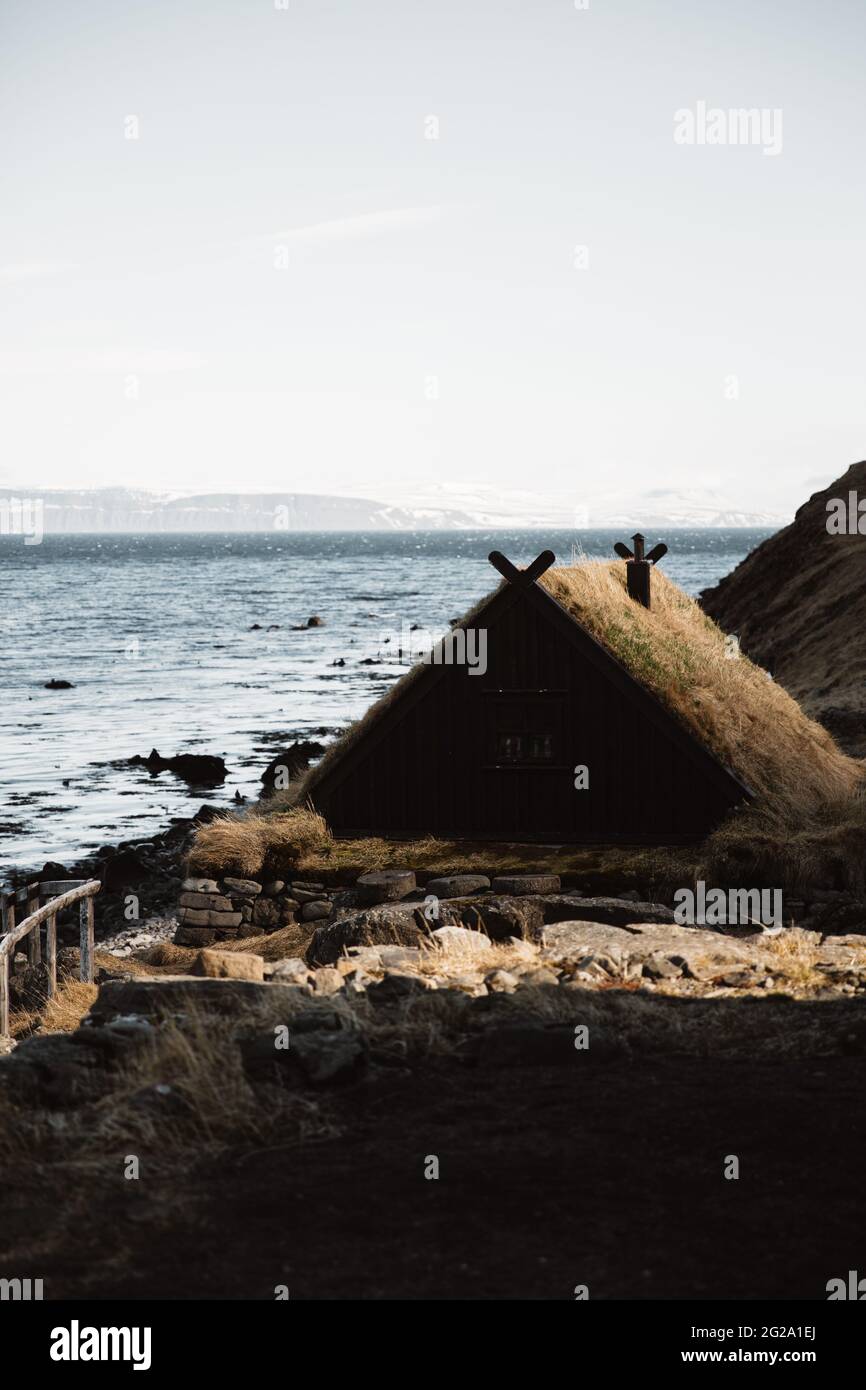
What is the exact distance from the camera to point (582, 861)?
59.2 ft

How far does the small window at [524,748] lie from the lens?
1905 cm

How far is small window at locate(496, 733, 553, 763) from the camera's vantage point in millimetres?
19047

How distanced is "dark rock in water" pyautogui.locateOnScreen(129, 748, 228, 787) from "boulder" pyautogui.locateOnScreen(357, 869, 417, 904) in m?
23.0

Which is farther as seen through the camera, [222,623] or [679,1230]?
[222,623]

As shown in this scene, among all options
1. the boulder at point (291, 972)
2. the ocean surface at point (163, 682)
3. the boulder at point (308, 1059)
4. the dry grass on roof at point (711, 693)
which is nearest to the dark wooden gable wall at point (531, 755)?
the dry grass on roof at point (711, 693)

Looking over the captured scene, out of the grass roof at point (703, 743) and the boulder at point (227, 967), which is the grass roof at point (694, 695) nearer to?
the grass roof at point (703, 743)

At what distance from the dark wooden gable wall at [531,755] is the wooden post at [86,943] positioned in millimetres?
3340

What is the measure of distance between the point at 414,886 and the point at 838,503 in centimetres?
4091

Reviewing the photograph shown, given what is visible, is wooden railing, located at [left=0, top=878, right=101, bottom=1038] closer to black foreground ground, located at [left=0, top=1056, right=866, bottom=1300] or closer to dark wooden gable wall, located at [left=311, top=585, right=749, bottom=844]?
dark wooden gable wall, located at [left=311, top=585, right=749, bottom=844]

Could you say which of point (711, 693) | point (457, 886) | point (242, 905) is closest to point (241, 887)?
point (242, 905)

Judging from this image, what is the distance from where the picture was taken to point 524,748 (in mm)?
19109

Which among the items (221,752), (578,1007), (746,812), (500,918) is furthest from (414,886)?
(221,752)

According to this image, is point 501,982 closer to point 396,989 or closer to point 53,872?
point 396,989
